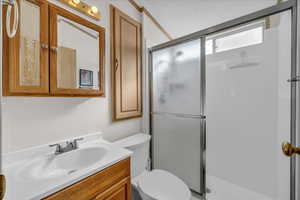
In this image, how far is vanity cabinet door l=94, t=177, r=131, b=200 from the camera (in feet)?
2.89

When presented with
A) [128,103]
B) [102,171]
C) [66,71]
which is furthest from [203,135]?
[66,71]

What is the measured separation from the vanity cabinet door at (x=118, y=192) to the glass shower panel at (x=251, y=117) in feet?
3.74

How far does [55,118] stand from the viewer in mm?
1073

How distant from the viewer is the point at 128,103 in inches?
65.7

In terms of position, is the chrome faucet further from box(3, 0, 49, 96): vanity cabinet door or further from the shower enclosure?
the shower enclosure

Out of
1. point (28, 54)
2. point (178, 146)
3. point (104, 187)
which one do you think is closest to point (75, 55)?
point (28, 54)

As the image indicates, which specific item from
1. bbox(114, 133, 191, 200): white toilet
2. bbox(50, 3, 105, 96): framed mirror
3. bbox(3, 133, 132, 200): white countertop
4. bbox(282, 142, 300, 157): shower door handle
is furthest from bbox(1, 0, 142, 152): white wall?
bbox(282, 142, 300, 157): shower door handle

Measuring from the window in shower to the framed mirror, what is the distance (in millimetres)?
1276

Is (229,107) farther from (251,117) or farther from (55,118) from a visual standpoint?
(55,118)

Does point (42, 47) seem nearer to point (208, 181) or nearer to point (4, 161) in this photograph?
point (4, 161)

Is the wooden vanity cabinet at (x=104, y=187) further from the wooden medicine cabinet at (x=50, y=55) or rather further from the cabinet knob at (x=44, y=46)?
the cabinet knob at (x=44, y=46)

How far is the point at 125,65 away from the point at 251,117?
1665mm

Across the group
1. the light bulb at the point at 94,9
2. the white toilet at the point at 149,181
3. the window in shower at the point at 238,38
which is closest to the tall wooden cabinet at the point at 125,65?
the light bulb at the point at 94,9

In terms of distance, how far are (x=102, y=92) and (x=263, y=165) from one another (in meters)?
1.96
